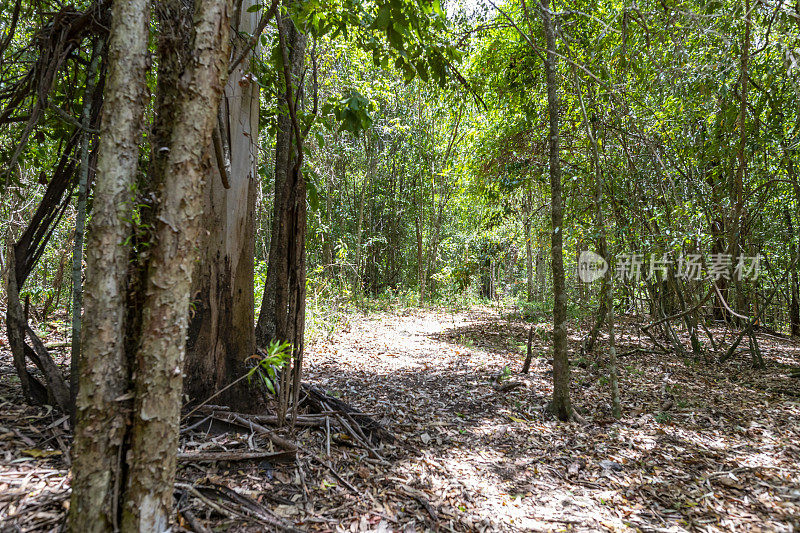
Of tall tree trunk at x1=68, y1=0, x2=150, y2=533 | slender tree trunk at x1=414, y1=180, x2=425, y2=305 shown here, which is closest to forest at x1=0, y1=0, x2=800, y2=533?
tall tree trunk at x1=68, y1=0, x2=150, y2=533

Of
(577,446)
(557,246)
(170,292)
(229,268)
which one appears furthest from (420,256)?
(170,292)

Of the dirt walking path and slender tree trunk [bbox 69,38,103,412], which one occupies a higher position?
slender tree trunk [bbox 69,38,103,412]

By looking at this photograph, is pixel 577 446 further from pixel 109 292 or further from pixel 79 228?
pixel 79 228

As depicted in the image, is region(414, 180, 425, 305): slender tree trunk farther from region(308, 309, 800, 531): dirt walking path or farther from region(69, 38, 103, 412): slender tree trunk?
region(69, 38, 103, 412): slender tree trunk

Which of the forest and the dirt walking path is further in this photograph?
the dirt walking path

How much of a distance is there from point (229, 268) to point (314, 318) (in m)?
5.01

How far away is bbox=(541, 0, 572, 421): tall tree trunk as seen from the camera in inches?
161

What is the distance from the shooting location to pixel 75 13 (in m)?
2.29

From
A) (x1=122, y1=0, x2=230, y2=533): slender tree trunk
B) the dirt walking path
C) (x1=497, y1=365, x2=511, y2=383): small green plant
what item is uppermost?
(x1=122, y1=0, x2=230, y2=533): slender tree trunk

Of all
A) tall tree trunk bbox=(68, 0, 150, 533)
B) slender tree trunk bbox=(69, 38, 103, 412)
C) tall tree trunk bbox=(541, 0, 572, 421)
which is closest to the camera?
tall tree trunk bbox=(68, 0, 150, 533)

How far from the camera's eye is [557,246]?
4.20 meters

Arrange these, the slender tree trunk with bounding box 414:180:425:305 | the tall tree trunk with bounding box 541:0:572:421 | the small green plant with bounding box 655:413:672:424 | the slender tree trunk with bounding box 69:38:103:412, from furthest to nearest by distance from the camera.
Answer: the slender tree trunk with bounding box 414:180:425:305
the small green plant with bounding box 655:413:672:424
the tall tree trunk with bounding box 541:0:572:421
the slender tree trunk with bounding box 69:38:103:412

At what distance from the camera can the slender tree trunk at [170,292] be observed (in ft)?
4.38

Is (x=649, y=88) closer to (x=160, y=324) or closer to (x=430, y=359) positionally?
(x=430, y=359)
